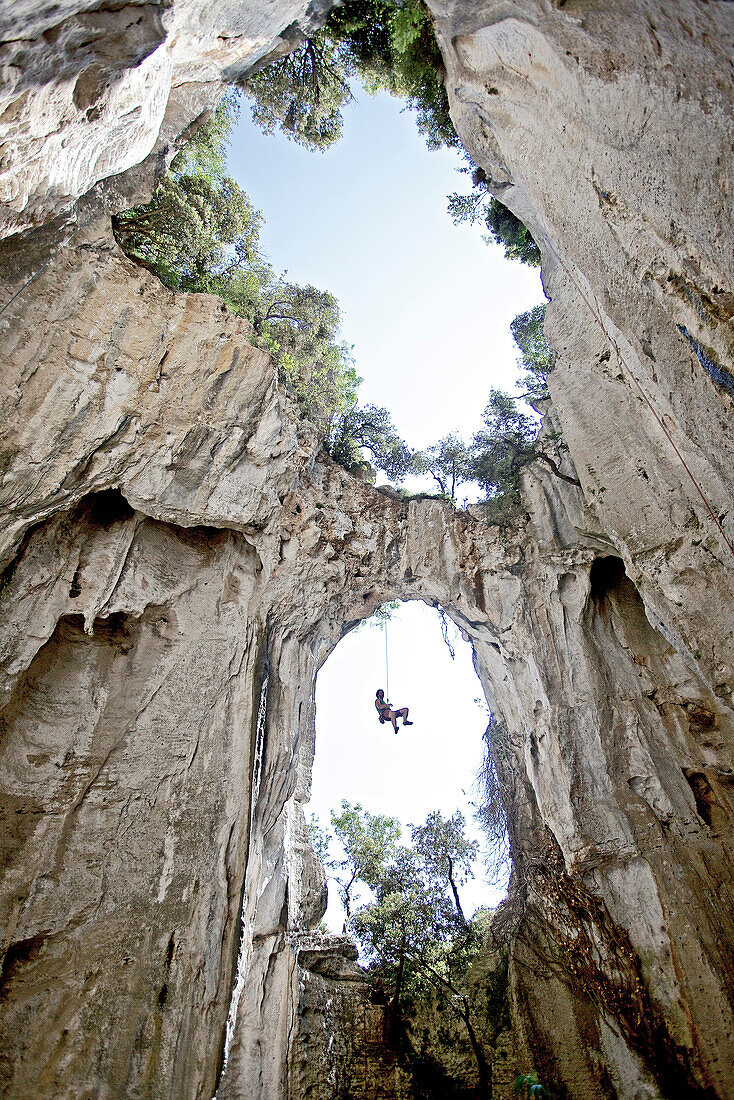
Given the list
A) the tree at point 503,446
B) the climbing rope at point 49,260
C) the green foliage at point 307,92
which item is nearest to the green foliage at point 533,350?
the tree at point 503,446

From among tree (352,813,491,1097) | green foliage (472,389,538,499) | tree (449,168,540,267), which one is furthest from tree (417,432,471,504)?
tree (352,813,491,1097)

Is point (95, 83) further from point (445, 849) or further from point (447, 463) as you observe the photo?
point (445, 849)

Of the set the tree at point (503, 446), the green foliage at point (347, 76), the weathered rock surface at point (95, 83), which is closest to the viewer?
the weathered rock surface at point (95, 83)

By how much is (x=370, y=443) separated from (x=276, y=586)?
5.88 meters

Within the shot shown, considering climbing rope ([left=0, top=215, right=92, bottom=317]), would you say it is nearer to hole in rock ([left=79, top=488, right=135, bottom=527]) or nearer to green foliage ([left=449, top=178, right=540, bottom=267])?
hole in rock ([left=79, top=488, right=135, bottom=527])

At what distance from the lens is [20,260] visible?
7.16 m

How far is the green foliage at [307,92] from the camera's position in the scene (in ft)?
38.3

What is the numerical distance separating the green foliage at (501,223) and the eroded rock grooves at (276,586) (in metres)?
2.24

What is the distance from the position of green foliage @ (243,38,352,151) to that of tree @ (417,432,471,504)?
25.1ft

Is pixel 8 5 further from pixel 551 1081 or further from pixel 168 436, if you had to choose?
pixel 551 1081

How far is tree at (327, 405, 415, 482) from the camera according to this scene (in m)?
14.4

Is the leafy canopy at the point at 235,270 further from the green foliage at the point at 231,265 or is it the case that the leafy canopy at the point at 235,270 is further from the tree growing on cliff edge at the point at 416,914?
the tree growing on cliff edge at the point at 416,914

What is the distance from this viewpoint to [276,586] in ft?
36.7

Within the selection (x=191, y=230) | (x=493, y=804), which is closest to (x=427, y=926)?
(x=493, y=804)
